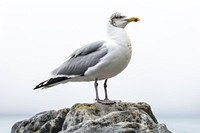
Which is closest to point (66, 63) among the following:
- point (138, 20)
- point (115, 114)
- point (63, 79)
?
point (63, 79)

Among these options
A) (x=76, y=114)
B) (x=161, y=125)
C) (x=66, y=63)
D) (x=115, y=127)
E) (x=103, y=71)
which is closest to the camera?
(x=115, y=127)

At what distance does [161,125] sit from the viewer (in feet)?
34.6

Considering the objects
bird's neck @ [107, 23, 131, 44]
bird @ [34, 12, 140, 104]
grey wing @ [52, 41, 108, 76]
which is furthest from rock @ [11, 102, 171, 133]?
bird's neck @ [107, 23, 131, 44]

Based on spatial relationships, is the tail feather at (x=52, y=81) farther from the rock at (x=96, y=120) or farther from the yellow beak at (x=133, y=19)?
the yellow beak at (x=133, y=19)

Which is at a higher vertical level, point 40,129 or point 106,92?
point 106,92

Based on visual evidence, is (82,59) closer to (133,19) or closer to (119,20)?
(119,20)

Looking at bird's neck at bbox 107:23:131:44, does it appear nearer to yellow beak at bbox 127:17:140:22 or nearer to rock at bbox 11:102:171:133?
yellow beak at bbox 127:17:140:22

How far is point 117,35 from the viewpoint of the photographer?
14008mm

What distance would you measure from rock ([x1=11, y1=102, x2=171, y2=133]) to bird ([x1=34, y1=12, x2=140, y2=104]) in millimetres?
555

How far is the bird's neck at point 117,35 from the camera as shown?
13.9 meters

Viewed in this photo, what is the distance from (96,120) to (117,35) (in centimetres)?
439

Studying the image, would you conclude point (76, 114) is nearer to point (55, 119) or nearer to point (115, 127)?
point (55, 119)

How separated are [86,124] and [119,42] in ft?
14.4

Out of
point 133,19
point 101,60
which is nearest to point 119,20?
point 133,19
